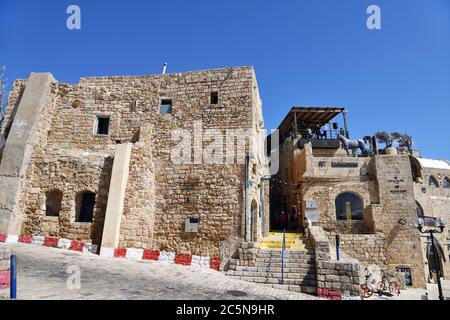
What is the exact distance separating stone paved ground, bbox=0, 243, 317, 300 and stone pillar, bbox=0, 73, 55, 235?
257 cm

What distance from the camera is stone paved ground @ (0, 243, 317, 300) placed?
5.28 metres

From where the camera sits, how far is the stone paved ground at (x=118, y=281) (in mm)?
5281

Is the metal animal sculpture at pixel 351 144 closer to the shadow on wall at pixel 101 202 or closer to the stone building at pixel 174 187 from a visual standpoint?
the stone building at pixel 174 187

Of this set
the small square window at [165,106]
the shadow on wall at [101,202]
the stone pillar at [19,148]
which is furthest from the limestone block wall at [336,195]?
the stone pillar at [19,148]

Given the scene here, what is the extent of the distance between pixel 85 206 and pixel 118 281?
19.8ft

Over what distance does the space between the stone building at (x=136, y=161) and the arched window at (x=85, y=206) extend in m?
0.04

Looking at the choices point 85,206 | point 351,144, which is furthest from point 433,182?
point 85,206

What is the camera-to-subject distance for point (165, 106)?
13688 mm

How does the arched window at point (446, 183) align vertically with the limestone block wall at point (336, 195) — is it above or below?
above

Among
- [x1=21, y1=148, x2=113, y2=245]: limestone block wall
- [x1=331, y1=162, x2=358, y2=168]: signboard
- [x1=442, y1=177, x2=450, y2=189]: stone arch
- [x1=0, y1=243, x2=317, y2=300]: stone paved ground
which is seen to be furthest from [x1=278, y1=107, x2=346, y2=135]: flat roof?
[x1=0, y1=243, x2=317, y2=300]: stone paved ground

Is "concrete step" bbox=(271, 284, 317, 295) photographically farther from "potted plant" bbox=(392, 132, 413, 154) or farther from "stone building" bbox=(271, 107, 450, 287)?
"potted plant" bbox=(392, 132, 413, 154)
